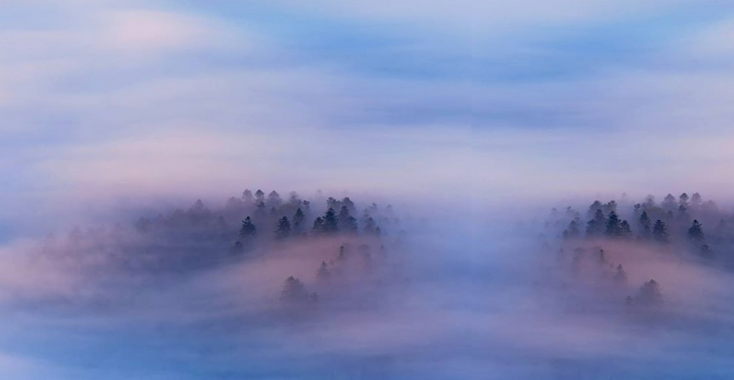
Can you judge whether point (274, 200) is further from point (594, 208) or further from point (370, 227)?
point (594, 208)

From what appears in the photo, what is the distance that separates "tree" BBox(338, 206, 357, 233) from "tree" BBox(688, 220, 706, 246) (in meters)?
1.03

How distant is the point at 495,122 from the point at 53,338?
1529 millimetres

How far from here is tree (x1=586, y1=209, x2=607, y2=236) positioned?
9.61 ft

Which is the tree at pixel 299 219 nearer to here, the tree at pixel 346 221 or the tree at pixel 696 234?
the tree at pixel 346 221

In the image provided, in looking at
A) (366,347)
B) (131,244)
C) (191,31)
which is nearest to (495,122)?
(366,347)

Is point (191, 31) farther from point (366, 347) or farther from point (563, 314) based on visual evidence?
point (563, 314)

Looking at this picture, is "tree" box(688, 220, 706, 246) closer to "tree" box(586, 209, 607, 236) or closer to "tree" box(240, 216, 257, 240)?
"tree" box(586, 209, 607, 236)

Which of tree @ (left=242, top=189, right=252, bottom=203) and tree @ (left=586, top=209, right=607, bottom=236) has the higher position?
tree @ (left=242, top=189, right=252, bottom=203)

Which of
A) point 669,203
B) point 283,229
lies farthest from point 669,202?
point 283,229

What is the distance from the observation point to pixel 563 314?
2936 millimetres

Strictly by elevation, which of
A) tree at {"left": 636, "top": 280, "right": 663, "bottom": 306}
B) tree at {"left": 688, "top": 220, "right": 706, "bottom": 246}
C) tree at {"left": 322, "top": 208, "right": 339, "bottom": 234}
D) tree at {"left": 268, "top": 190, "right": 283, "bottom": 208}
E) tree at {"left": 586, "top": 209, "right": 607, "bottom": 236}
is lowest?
tree at {"left": 636, "top": 280, "right": 663, "bottom": 306}

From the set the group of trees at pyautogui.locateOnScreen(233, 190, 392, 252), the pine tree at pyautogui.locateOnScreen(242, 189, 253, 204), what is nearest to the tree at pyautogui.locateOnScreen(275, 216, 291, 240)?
the group of trees at pyautogui.locateOnScreen(233, 190, 392, 252)

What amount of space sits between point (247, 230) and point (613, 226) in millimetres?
1130

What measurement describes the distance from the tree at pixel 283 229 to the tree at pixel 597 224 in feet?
3.04
